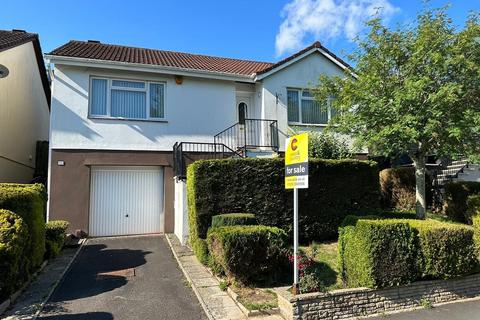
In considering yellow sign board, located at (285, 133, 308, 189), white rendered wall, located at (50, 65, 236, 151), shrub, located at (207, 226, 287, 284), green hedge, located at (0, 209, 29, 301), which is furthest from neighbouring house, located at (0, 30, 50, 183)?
yellow sign board, located at (285, 133, 308, 189)

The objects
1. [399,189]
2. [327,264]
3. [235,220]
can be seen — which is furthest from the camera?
[399,189]

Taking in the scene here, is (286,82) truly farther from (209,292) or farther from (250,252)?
(209,292)

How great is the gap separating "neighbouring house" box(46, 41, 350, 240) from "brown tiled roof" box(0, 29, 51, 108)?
1.67m

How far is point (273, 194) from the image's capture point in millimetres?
9984

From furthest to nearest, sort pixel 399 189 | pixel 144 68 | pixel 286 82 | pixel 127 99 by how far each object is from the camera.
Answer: pixel 286 82 → pixel 399 189 → pixel 127 99 → pixel 144 68

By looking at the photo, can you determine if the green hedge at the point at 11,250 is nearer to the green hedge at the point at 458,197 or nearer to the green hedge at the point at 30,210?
the green hedge at the point at 30,210

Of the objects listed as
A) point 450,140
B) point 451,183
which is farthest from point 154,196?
point 451,183

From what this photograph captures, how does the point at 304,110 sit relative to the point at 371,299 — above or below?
Result: above

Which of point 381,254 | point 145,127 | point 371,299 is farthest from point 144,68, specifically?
point 371,299

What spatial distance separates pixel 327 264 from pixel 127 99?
9.04m

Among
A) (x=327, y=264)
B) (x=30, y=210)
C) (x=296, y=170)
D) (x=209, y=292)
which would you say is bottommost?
(x=209, y=292)

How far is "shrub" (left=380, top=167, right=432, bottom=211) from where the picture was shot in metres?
13.3

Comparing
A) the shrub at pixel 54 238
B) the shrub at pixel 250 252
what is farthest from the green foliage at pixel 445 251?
the shrub at pixel 54 238

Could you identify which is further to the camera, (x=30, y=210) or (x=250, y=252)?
(x=30, y=210)
